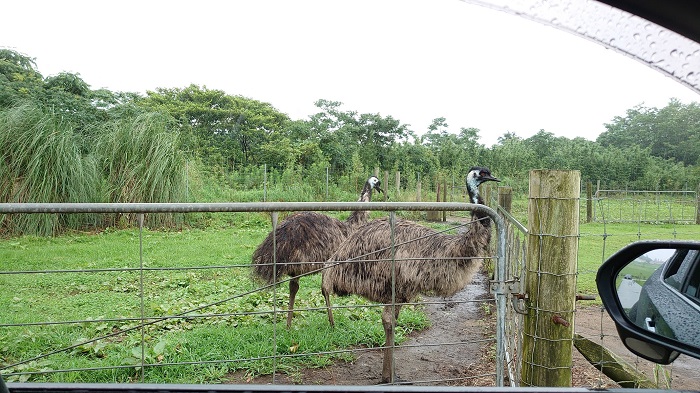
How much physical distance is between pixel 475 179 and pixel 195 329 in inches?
95.5

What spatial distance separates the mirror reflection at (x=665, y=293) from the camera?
861 mm

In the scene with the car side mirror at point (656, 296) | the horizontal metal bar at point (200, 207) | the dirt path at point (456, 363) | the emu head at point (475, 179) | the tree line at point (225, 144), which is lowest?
the dirt path at point (456, 363)

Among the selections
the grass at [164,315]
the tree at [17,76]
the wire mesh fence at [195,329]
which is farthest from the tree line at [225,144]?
the wire mesh fence at [195,329]

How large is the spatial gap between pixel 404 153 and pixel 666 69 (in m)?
18.9

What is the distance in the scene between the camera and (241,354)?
136 inches

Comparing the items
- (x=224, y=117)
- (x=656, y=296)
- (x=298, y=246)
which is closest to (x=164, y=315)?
(x=298, y=246)

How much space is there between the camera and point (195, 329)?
3.92 metres

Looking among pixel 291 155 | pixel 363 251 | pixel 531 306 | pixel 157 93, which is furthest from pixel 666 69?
pixel 157 93

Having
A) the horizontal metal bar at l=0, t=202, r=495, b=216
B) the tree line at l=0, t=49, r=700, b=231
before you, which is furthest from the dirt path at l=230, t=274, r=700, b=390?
the tree line at l=0, t=49, r=700, b=231

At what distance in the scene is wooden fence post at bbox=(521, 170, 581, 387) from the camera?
2.13m

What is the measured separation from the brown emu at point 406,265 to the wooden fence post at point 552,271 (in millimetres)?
901

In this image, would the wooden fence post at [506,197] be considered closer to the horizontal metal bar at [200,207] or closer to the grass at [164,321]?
the grass at [164,321]

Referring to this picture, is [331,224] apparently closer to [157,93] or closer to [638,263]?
Result: [638,263]

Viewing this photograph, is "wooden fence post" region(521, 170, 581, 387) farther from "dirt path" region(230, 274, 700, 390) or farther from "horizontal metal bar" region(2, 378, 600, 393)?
"horizontal metal bar" region(2, 378, 600, 393)
